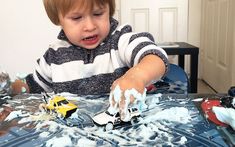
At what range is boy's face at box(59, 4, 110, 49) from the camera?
0.69 metres

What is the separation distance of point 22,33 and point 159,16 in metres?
1.27

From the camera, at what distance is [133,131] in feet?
1.28

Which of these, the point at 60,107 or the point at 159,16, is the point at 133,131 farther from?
the point at 159,16

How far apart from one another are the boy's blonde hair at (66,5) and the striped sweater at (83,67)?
63mm

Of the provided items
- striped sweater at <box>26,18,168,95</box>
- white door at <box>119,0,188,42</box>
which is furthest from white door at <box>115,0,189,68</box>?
striped sweater at <box>26,18,168,95</box>

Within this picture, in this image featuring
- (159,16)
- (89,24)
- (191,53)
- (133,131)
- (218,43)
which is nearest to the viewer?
(133,131)

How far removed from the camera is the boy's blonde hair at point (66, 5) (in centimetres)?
67

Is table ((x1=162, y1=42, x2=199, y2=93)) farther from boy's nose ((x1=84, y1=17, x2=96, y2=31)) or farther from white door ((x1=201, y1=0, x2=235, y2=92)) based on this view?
boy's nose ((x1=84, y1=17, x2=96, y2=31))

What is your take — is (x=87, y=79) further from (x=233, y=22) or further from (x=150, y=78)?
(x=233, y=22)

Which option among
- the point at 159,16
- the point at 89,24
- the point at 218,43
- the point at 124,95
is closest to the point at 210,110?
the point at 124,95

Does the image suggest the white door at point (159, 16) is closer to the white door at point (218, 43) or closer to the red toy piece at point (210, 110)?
the white door at point (218, 43)

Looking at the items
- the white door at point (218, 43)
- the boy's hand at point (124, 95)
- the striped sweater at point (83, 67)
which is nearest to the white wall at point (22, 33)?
the striped sweater at point (83, 67)

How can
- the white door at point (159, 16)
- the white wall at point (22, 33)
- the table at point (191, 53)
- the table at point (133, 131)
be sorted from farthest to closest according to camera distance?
the white door at point (159, 16) → the white wall at point (22, 33) → the table at point (191, 53) → the table at point (133, 131)

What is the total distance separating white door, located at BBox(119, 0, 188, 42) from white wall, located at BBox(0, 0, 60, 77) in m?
0.99
